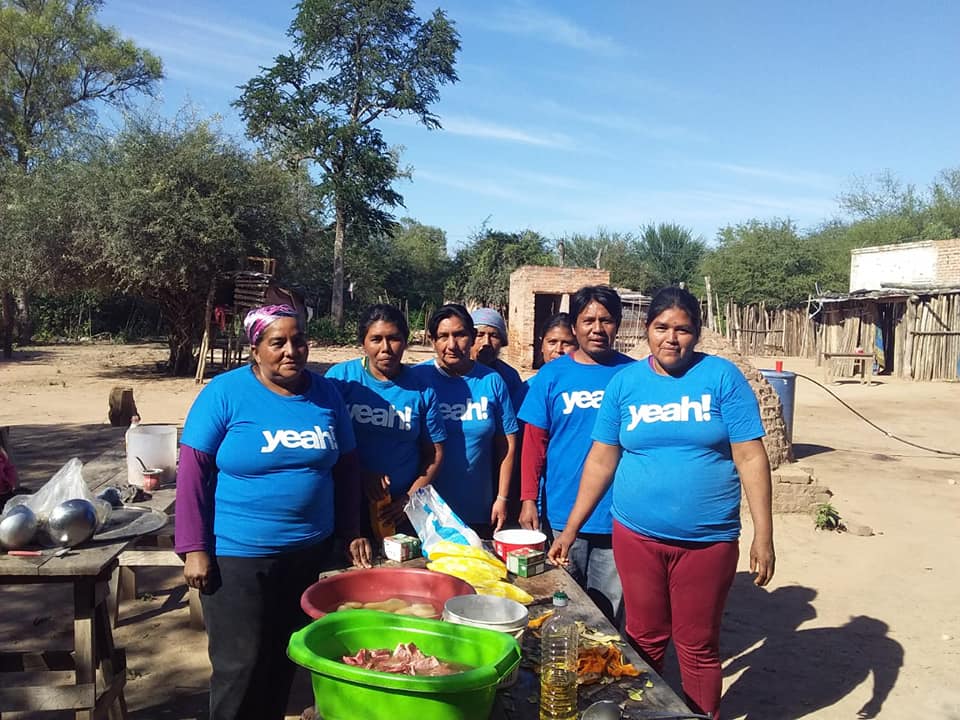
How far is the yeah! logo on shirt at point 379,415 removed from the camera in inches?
128

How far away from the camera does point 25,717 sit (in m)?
3.58

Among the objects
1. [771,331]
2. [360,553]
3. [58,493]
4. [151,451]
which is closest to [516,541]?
[360,553]

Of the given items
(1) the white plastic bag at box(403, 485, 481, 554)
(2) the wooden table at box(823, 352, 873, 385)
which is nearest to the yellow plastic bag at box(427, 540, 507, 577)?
(1) the white plastic bag at box(403, 485, 481, 554)

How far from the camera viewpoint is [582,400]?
3.46 meters

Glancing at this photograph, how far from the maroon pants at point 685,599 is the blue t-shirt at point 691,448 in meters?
0.06

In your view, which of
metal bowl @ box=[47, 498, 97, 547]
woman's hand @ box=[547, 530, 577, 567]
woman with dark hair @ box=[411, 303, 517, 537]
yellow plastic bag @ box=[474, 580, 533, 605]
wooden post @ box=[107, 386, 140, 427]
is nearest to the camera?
yellow plastic bag @ box=[474, 580, 533, 605]

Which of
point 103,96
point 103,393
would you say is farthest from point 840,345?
point 103,96

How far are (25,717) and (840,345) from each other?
2436cm

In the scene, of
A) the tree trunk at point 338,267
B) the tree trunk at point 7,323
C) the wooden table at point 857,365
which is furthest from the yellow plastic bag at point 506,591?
the tree trunk at point 338,267

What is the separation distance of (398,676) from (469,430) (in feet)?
6.76

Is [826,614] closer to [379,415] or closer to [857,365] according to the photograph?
[379,415]

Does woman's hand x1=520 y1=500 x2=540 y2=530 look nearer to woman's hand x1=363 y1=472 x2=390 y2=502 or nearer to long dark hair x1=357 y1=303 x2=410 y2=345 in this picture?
woman's hand x1=363 y1=472 x2=390 y2=502

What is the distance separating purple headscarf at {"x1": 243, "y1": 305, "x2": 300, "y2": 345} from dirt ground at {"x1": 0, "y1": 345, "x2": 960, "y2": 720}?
78.4 inches

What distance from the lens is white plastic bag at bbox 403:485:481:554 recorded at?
9.71 ft
